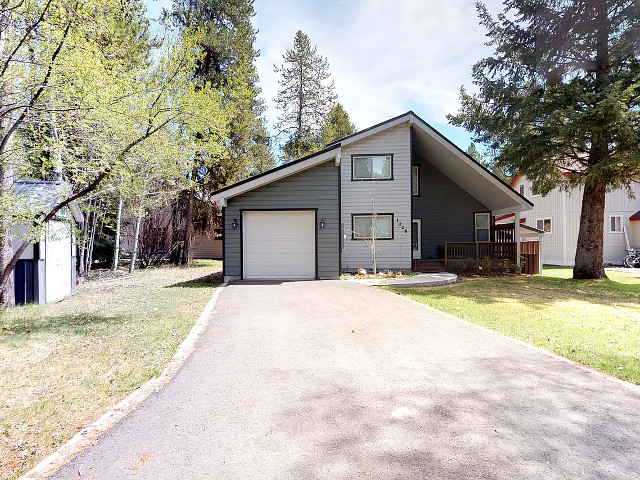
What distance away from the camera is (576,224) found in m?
19.6

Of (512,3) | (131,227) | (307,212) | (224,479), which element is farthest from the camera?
(131,227)

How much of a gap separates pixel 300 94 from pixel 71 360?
3029 centimetres

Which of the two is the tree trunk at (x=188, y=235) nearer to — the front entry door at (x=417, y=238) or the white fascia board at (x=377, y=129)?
the white fascia board at (x=377, y=129)

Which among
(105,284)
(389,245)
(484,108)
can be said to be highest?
(484,108)

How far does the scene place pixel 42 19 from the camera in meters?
5.39

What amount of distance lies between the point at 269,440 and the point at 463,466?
4.60ft

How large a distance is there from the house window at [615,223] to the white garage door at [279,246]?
20.2m

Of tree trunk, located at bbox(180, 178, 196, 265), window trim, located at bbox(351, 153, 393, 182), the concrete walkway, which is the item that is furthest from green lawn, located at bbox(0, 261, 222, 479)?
tree trunk, located at bbox(180, 178, 196, 265)

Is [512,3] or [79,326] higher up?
[512,3]

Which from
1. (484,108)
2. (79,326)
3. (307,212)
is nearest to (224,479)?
(79,326)

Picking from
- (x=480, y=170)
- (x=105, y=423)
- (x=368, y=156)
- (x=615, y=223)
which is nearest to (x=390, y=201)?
(x=368, y=156)

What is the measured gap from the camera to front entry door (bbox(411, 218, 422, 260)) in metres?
16.2

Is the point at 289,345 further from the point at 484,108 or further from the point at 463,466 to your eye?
the point at 484,108

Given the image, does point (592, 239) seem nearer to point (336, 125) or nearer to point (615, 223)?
point (615, 223)
